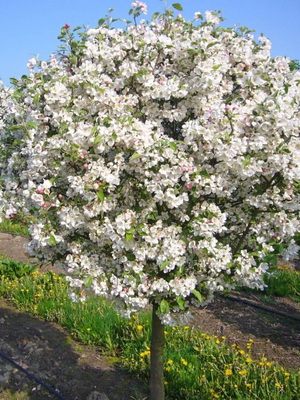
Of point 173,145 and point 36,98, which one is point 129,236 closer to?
point 173,145

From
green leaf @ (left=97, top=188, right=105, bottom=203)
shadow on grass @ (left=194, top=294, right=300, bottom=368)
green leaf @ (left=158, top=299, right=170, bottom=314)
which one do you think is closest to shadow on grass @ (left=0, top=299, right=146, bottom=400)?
shadow on grass @ (left=194, top=294, right=300, bottom=368)

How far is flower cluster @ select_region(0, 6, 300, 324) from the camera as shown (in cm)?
264

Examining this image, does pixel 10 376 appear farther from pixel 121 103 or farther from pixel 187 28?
pixel 187 28

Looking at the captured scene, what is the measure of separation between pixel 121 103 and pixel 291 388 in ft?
9.84

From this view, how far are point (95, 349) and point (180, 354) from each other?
3.65ft

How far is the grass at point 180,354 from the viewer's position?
4.18 m

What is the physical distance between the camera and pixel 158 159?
8.49 feet

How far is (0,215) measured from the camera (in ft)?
11.5

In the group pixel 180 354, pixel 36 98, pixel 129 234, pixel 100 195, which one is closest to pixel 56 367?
pixel 180 354

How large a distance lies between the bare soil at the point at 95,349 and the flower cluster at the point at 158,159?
1.93m

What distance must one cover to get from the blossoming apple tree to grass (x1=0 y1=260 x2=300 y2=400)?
1.34 meters

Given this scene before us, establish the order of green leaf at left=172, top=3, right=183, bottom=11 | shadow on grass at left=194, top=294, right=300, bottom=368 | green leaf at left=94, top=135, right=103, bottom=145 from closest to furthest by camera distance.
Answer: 1. green leaf at left=94, top=135, right=103, bottom=145
2. green leaf at left=172, top=3, right=183, bottom=11
3. shadow on grass at left=194, top=294, right=300, bottom=368

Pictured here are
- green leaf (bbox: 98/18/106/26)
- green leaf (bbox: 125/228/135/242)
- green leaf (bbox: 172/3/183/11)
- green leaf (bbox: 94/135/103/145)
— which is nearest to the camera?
green leaf (bbox: 94/135/103/145)

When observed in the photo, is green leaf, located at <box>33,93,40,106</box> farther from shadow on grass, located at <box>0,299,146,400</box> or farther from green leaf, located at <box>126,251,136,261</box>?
shadow on grass, located at <box>0,299,146,400</box>
